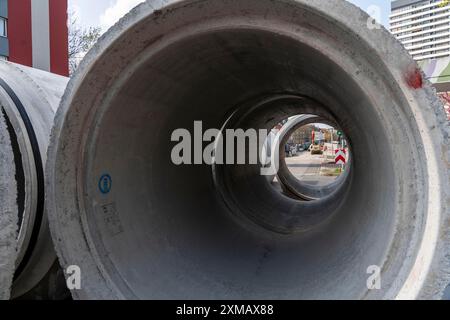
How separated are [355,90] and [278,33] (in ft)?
1.62

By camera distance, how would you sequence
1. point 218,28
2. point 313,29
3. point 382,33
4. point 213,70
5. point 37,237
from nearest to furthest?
point 382,33 < point 313,29 < point 218,28 < point 37,237 < point 213,70

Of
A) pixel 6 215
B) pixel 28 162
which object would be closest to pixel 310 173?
pixel 28 162

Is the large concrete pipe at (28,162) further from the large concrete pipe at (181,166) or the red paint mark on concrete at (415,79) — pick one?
the red paint mark on concrete at (415,79)

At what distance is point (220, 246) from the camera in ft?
11.2

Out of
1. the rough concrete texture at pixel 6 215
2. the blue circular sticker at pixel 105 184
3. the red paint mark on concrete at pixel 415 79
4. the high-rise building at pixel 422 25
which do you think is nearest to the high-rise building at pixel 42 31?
the blue circular sticker at pixel 105 184

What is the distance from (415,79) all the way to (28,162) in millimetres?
2320

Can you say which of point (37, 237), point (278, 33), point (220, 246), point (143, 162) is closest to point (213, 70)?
point (143, 162)

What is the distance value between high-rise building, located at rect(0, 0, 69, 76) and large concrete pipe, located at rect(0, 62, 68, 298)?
395cm

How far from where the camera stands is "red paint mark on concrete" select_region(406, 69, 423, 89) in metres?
1.75

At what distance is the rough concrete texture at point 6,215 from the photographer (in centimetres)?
190

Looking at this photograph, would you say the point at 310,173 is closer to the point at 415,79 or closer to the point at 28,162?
the point at 28,162

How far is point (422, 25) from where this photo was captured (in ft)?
182

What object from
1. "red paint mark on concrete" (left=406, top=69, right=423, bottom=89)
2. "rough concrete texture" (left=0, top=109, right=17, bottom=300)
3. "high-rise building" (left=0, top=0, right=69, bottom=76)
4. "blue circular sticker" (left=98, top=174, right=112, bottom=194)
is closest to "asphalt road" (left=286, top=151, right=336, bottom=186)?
"high-rise building" (left=0, top=0, right=69, bottom=76)
